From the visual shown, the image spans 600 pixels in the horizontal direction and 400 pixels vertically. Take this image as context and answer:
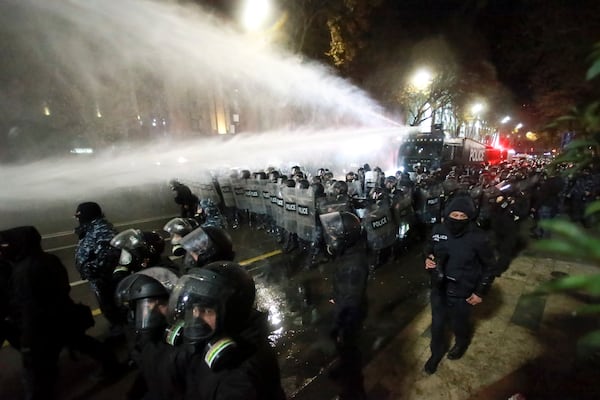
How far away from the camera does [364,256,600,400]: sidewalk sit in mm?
3262

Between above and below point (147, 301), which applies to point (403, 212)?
below

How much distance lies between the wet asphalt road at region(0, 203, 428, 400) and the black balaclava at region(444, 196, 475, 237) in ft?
5.87

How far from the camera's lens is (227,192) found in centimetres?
1070

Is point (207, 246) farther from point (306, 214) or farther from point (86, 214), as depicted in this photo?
point (306, 214)

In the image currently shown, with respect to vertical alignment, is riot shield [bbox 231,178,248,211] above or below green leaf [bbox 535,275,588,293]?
below

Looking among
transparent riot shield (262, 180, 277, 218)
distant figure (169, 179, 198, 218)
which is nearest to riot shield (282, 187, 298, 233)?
transparent riot shield (262, 180, 277, 218)

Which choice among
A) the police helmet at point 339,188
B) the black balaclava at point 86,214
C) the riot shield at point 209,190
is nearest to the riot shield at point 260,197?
the riot shield at point 209,190

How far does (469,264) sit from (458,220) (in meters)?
0.48

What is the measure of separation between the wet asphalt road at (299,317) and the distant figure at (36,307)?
25.1 inches

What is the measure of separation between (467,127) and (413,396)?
179 ft

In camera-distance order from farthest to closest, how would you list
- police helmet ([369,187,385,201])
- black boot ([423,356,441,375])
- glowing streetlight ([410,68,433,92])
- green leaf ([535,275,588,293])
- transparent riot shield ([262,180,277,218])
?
glowing streetlight ([410,68,433,92]) < transparent riot shield ([262,180,277,218]) < police helmet ([369,187,385,201]) < black boot ([423,356,441,375]) < green leaf ([535,275,588,293])

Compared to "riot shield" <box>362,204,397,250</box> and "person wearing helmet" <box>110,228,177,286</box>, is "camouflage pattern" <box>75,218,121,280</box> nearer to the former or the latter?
"person wearing helmet" <box>110,228,177,286</box>

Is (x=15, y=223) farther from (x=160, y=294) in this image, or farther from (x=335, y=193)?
(x=160, y=294)

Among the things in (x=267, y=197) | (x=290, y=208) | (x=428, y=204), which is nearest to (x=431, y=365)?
(x=290, y=208)
